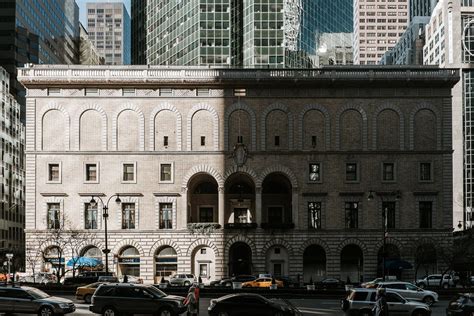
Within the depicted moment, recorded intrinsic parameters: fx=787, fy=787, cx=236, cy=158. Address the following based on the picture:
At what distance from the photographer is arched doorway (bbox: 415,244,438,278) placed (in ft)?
257

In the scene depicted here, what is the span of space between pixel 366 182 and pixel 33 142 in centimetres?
3477

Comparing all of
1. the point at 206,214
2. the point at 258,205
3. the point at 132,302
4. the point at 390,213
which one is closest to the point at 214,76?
the point at 258,205

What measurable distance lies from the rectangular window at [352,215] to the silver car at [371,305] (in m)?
39.0

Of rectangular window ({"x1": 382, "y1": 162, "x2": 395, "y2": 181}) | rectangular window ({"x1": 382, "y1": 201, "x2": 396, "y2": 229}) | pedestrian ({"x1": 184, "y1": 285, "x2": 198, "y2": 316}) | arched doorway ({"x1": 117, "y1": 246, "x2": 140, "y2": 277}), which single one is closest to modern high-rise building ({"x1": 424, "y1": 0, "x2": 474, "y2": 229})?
rectangular window ({"x1": 382, "y1": 162, "x2": 395, "y2": 181})

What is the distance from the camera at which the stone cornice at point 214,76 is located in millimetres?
81562

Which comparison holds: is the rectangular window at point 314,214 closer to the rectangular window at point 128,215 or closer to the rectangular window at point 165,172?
the rectangular window at point 165,172

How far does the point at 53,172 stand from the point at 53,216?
4547mm

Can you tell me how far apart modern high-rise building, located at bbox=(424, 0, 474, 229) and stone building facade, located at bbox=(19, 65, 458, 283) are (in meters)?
61.6

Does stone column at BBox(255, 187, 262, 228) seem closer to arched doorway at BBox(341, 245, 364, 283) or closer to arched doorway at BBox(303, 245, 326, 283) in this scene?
arched doorway at BBox(303, 245, 326, 283)

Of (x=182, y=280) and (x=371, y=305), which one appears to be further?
(x=182, y=280)

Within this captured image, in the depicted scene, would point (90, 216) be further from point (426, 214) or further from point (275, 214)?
point (426, 214)

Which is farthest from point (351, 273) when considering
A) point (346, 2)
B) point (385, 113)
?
point (346, 2)

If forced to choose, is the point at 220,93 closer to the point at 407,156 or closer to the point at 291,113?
the point at 291,113

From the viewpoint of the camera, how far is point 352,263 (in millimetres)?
81688
